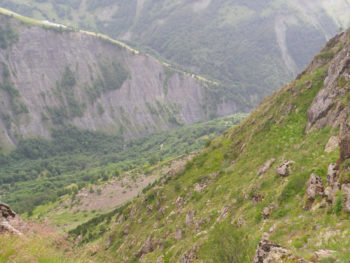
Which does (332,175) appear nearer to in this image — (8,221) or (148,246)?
(8,221)

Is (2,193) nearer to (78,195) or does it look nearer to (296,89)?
(78,195)

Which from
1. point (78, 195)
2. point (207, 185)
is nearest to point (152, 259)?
point (207, 185)

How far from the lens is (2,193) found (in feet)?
577

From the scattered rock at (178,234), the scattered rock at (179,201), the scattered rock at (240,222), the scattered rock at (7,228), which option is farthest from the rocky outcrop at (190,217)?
the scattered rock at (7,228)

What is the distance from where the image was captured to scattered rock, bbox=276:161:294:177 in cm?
2423

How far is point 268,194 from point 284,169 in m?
2.78

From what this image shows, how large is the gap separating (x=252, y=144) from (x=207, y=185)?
7.90 metres

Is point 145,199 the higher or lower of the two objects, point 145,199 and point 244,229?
the lower

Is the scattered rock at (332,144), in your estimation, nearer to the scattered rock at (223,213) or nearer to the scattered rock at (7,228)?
the scattered rock at (223,213)

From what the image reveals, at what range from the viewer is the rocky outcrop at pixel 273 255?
10242mm

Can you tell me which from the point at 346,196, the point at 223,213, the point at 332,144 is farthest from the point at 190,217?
the point at 346,196

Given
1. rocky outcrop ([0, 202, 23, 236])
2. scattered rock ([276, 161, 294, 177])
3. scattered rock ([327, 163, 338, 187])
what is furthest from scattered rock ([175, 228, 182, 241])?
rocky outcrop ([0, 202, 23, 236])

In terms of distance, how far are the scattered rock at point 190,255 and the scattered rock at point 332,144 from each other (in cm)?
1321

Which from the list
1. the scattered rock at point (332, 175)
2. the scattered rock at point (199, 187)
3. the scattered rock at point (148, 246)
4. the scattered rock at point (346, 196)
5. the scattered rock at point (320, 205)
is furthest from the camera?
the scattered rock at point (199, 187)
